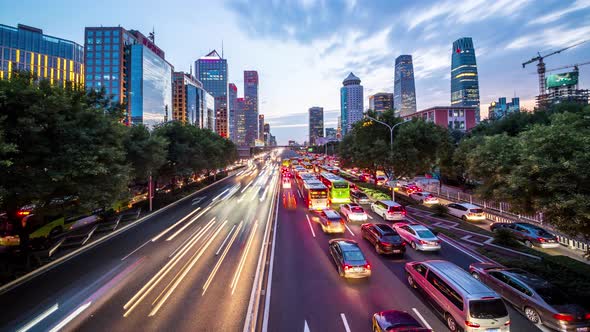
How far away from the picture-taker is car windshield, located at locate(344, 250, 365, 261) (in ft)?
49.7

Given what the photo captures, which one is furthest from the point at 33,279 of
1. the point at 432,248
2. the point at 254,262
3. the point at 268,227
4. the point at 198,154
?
the point at 198,154

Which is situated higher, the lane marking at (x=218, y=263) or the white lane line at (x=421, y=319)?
the lane marking at (x=218, y=263)

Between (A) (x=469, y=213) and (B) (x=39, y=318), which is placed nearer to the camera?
(B) (x=39, y=318)

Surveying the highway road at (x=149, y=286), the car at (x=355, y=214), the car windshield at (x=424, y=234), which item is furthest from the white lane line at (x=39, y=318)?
the car at (x=355, y=214)

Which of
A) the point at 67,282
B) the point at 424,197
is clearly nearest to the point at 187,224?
the point at 67,282

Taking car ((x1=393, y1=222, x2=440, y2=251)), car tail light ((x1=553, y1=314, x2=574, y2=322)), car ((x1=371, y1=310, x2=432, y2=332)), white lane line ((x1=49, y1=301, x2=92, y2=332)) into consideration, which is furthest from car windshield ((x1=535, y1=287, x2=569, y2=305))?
white lane line ((x1=49, y1=301, x2=92, y2=332))

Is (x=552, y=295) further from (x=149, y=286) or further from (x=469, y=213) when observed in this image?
(x=469, y=213)

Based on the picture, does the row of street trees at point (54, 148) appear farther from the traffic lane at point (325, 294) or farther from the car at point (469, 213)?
the car at point (469, 213)

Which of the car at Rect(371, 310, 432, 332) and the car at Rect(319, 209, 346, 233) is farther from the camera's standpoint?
the car at Rect(319, 209, 346, 233)

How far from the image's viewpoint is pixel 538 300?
10.9 metres

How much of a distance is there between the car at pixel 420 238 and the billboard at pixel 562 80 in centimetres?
16173

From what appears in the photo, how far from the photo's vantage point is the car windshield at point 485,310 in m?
9.69

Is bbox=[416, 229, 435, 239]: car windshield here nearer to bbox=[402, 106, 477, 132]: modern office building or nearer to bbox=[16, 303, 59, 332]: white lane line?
bbox=[16, 303, 59, 332]: white lane line

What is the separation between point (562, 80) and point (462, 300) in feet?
571
